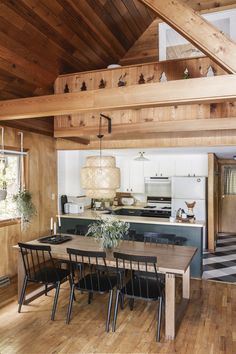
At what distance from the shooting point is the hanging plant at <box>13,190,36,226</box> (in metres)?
4.57

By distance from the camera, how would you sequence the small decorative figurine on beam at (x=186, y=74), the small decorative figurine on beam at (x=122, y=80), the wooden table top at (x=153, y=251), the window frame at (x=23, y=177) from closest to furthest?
the wooden table top at (x=153, y=251) < the small decorative figurine on beam at (x=186, y=74) < the small decorative figurine on beam at (x=122, y=80) < the window frame at (x=23, y=177)

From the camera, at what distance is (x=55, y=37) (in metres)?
3.67

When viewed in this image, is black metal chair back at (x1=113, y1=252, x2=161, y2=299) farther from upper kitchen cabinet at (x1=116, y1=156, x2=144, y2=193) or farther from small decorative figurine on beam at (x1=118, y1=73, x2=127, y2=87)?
upper kitchen cabinet at (x1=116, y1=156, x2=144, y2=193)

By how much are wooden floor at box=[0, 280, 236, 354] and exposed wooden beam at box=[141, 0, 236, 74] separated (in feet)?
8.58

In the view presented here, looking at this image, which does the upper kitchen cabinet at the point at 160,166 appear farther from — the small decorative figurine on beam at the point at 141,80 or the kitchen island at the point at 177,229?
the small decorative figurine on beam at the point at 141,80

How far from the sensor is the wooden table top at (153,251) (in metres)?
2.96

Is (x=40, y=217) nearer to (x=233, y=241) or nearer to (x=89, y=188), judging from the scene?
(x=89, y=188)

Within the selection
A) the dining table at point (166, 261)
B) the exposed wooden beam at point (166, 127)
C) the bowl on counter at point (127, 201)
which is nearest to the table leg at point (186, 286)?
the dining table at point (166, 261)

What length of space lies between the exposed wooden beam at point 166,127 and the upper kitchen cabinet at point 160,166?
2.94 meters

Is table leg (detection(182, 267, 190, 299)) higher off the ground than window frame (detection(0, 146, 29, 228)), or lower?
lower

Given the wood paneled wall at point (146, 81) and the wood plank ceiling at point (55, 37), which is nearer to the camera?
the wood plank ceiling at point (55, 37)

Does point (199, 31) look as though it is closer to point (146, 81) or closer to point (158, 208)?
point (146, 81)

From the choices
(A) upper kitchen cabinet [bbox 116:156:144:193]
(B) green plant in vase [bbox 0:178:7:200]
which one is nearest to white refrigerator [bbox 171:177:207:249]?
(A) upper kitchen cabinet [bbox 116:156:144:193]

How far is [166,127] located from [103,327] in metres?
2.66
